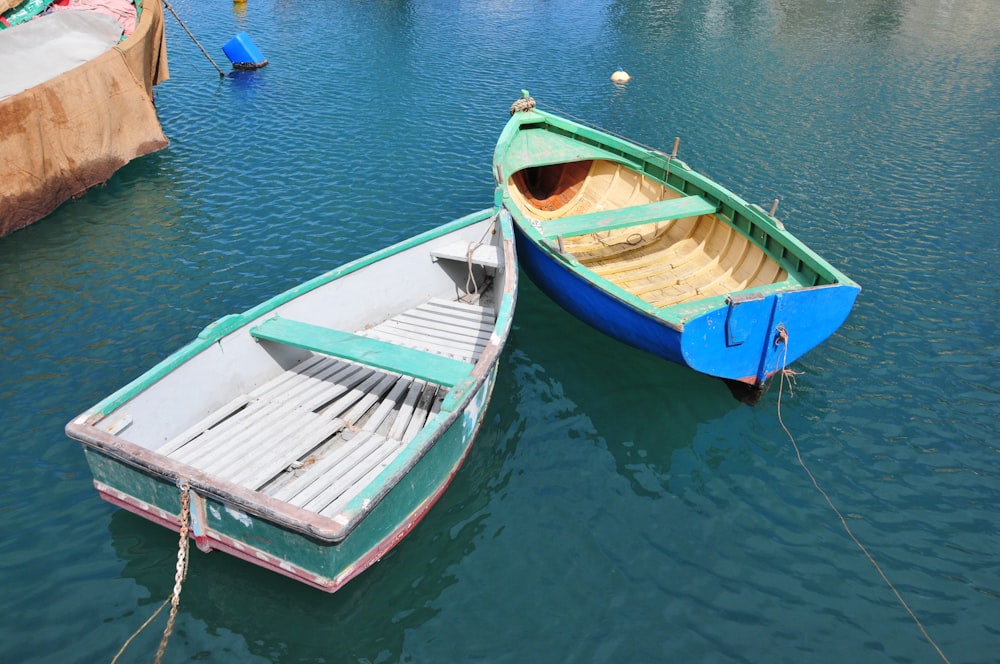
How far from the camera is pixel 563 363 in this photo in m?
13.4

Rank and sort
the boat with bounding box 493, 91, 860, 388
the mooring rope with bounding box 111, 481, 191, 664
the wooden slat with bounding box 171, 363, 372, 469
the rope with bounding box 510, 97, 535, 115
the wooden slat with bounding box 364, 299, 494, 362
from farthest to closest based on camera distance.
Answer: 1. the rope with bounding box 510, 97, 535, 115
2. the wooden slat with bounding box 364, 299, 494, 362
3. the boat with bounding box 493, 91, 860, 388
4. the wooden slat with bounding box 171, 363, 372, 469
5. the mooring rope with bounding box 111, 481, 191, 664

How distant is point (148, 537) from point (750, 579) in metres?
8.31

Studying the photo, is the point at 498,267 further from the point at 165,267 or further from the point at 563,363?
the point at 165,267

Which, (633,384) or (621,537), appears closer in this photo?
(621,537)

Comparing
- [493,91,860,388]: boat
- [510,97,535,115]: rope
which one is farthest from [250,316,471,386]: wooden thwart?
[510,97,535,115]: rope

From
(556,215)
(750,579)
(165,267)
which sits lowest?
(750,579)

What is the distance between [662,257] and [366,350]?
7.27 meters

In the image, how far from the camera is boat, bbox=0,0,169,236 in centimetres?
1642

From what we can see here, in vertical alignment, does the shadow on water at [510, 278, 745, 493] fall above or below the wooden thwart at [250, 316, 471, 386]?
below

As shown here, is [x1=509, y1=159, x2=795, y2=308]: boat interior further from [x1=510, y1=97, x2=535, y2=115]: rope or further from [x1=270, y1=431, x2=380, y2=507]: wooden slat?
[x1=270, y1=431, x2=380, y2=507]: wooden slat

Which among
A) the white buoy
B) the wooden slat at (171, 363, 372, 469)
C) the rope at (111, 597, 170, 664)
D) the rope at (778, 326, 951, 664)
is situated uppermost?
the white buoy

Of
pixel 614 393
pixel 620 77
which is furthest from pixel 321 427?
pixel 620 77

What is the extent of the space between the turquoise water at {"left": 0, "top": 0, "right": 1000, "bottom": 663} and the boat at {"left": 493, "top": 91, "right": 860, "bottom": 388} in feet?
4.76

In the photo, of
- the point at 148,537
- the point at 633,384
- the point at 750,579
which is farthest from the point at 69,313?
the point at 750,579
